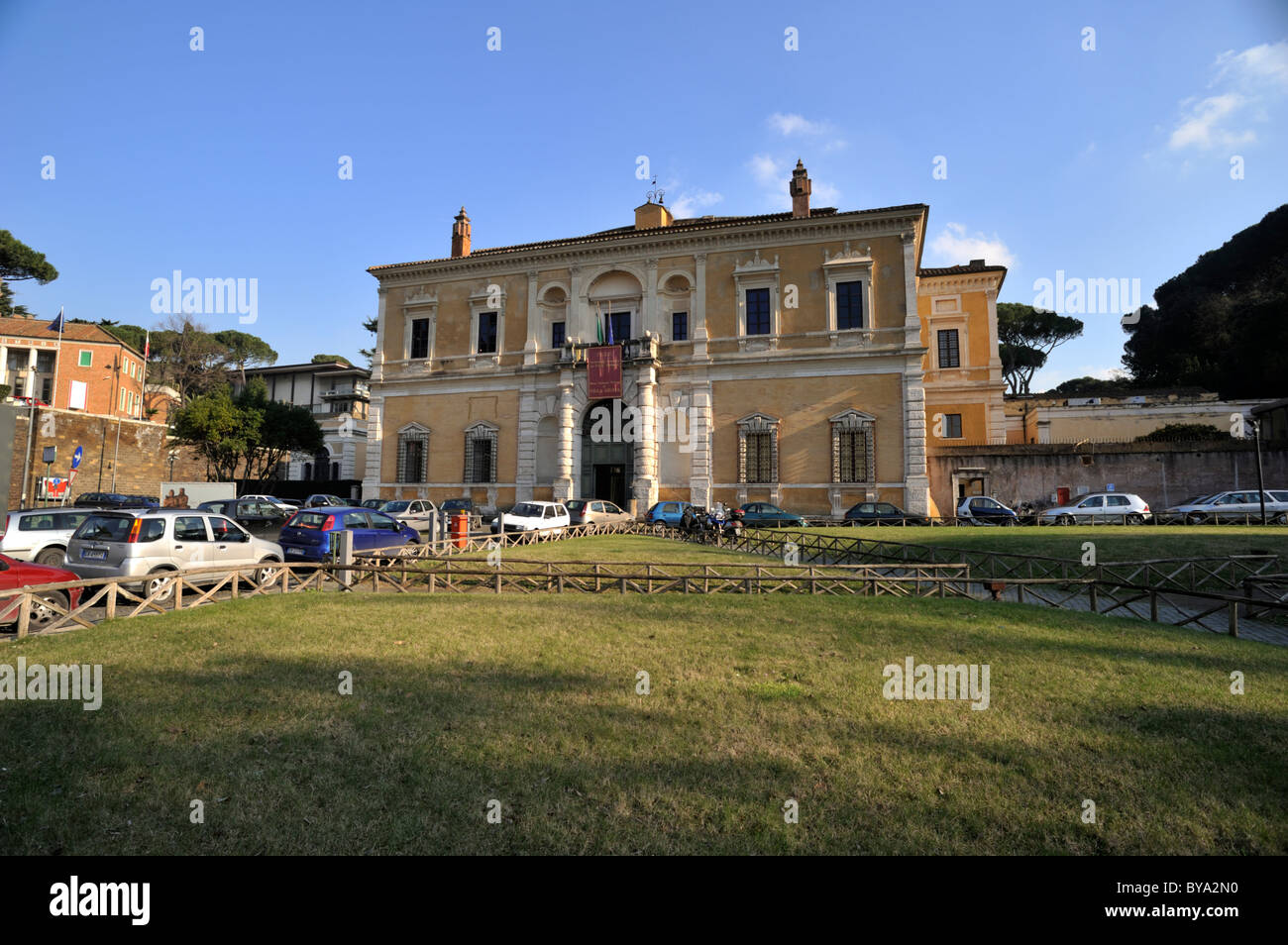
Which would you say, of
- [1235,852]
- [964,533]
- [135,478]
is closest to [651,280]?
[964,533]

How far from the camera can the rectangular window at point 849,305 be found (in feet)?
95.5

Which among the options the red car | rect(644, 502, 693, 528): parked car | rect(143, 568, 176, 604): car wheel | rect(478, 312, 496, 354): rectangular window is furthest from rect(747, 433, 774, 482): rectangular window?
the red car

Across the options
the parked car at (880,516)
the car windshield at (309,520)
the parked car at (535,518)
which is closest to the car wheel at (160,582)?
the car windshield at (309,520)

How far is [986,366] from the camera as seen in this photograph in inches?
1366

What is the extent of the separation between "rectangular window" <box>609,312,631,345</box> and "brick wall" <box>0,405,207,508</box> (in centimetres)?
2880

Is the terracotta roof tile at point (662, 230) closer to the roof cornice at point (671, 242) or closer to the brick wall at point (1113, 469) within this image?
the roof cornice at point (671, 242)

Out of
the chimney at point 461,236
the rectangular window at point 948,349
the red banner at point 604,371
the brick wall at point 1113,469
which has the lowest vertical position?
the brick wall at point 1113,469

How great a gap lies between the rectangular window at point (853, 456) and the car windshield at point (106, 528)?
25.8 meters

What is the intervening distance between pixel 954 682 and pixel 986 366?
34766 millimetres

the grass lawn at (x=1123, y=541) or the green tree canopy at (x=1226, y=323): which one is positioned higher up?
the green tree canopy at (x=1226, y=323)

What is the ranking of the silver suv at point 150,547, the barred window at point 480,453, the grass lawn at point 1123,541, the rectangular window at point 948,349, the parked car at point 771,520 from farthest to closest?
1. the rectangular window at point 948,349
2. the barred window at point 480,453
3. the parked car at point 771,520
4. the grass lawn at point 1123,541
5. the silver suv at point 150,547

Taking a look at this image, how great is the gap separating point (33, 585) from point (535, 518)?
14926 millimetres

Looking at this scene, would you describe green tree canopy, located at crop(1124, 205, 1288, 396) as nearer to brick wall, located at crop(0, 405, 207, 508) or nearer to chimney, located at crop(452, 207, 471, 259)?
chimney, located at crop(452, 207, 471, 259)
